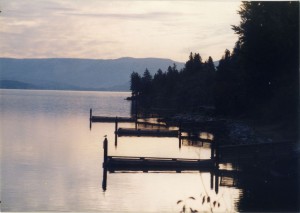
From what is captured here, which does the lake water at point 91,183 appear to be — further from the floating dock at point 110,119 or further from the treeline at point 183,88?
the treeline at point 183,88

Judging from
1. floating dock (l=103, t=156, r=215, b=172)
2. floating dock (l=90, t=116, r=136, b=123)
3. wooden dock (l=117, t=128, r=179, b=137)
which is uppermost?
floating dock (l=90, t=116, r=136, b=123)

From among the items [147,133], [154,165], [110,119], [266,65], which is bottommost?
[154,165]

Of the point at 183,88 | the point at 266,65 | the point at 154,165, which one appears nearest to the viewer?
the point at 154,165

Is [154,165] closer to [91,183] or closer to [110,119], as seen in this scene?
[91,183]

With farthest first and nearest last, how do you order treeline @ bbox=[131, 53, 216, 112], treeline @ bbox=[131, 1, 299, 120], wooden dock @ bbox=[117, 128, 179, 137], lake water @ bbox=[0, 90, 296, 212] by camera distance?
treeline @ bbox=[131, 53, 216, 112] → wooden dock @ bbox=[117, 128, 179, 137] → treeline @ bbox=[131, 1, 299, 120] → lake water @ bbox=[0, 90, 296, 212]

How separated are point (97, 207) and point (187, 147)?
27.1 metres

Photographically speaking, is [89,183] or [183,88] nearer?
[89,183]

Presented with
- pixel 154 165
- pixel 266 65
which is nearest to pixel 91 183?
pixel 154 165

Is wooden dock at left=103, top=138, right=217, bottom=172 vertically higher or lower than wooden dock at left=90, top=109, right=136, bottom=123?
lower

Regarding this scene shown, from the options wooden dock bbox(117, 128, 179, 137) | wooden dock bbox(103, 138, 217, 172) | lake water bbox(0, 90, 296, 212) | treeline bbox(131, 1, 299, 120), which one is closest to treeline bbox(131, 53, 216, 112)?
treeline bbox(131, 1, 299, 120)

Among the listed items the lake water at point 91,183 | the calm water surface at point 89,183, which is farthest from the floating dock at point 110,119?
the lake water at point 91,183

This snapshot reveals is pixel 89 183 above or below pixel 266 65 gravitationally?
below

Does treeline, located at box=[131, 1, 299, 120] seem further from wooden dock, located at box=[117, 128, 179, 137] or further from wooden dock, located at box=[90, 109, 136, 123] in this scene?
wooden dock, located at box=[90, 109, 136, 123]

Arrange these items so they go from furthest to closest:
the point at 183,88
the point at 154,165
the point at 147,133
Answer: the point at 183,88 → the point at 147,133 → the point at 154,165
